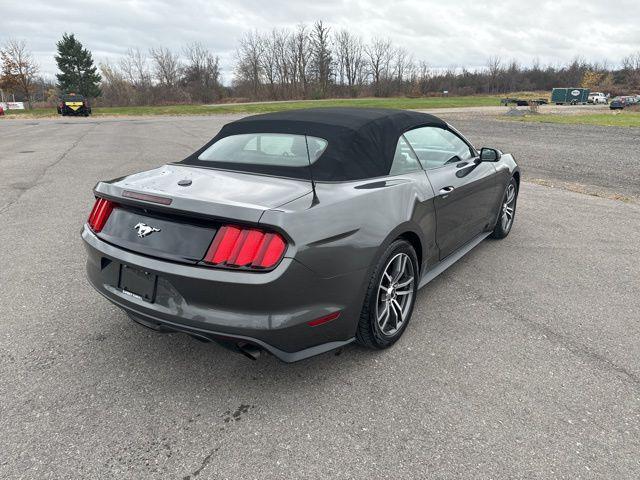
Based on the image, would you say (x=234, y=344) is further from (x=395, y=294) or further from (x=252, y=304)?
(x=395, y=294)

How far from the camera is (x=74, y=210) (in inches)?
245

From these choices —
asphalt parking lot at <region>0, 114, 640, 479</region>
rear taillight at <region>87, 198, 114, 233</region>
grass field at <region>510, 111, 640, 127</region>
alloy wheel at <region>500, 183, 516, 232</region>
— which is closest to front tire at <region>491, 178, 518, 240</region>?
alloy wheel at <region>500, 183, 516, 232</region>

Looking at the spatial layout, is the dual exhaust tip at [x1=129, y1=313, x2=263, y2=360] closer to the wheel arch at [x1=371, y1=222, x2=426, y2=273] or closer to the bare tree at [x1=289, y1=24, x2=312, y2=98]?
the wheel arch at [x1=371, y1=222, x2=426, y2=273]

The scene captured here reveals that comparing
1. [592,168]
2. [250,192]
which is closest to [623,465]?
[250,192]

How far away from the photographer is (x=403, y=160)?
3.18 metres

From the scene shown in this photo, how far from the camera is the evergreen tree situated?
63656 mm

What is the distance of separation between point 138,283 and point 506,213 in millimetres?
4109

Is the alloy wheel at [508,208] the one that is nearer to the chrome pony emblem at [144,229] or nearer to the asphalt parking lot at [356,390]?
the asphalt parking lot at [356,390]

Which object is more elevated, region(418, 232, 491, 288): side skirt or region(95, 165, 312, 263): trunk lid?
region(95, 165, 312, 263): trunk lid

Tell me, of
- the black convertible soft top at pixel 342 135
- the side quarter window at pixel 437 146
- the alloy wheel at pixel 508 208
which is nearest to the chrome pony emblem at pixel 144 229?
the black convertible soft top at pixel 342 135

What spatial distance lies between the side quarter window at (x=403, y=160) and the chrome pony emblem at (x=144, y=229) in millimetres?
1560

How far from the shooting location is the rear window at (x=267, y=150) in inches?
116

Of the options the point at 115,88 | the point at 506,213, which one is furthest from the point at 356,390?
the point at 115,88

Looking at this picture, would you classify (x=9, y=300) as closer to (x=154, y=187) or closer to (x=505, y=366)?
(x=154, y=187)
